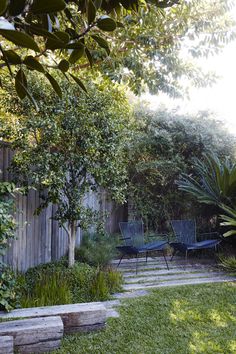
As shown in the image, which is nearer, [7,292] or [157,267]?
[7,292]

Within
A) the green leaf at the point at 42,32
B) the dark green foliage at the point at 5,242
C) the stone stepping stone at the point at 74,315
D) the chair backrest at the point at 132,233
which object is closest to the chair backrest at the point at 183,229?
the chair backrest at the point at 132,233

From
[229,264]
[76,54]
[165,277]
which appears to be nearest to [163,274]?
[165,277]

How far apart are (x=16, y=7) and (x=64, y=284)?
12.4ft

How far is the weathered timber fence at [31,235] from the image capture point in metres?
4.50

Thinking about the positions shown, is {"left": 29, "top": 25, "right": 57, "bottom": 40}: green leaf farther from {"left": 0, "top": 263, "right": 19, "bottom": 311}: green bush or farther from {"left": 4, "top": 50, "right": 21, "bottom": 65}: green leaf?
{"left": 0, "top": 263, "right": 19, "bottom": 311}: green bush

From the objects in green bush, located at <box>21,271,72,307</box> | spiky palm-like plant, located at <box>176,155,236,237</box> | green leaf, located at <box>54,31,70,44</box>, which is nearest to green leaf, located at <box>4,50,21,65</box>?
green leaf, located at <box>54,31,70,44</box>

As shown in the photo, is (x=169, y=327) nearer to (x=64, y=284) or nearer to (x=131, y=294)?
(x=131, y=294)

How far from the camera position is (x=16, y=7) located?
85cm

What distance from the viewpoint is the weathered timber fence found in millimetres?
4504

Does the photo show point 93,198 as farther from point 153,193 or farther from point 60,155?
point 60,155

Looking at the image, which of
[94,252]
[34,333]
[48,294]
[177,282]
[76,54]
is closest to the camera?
[76,54]

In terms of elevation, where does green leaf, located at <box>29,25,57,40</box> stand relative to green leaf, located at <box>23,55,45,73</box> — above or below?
above

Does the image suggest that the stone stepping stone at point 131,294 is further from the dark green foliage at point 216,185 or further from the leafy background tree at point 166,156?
the leafy background tree at point 166,156

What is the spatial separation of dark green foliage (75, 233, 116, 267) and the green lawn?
1.49 metres
